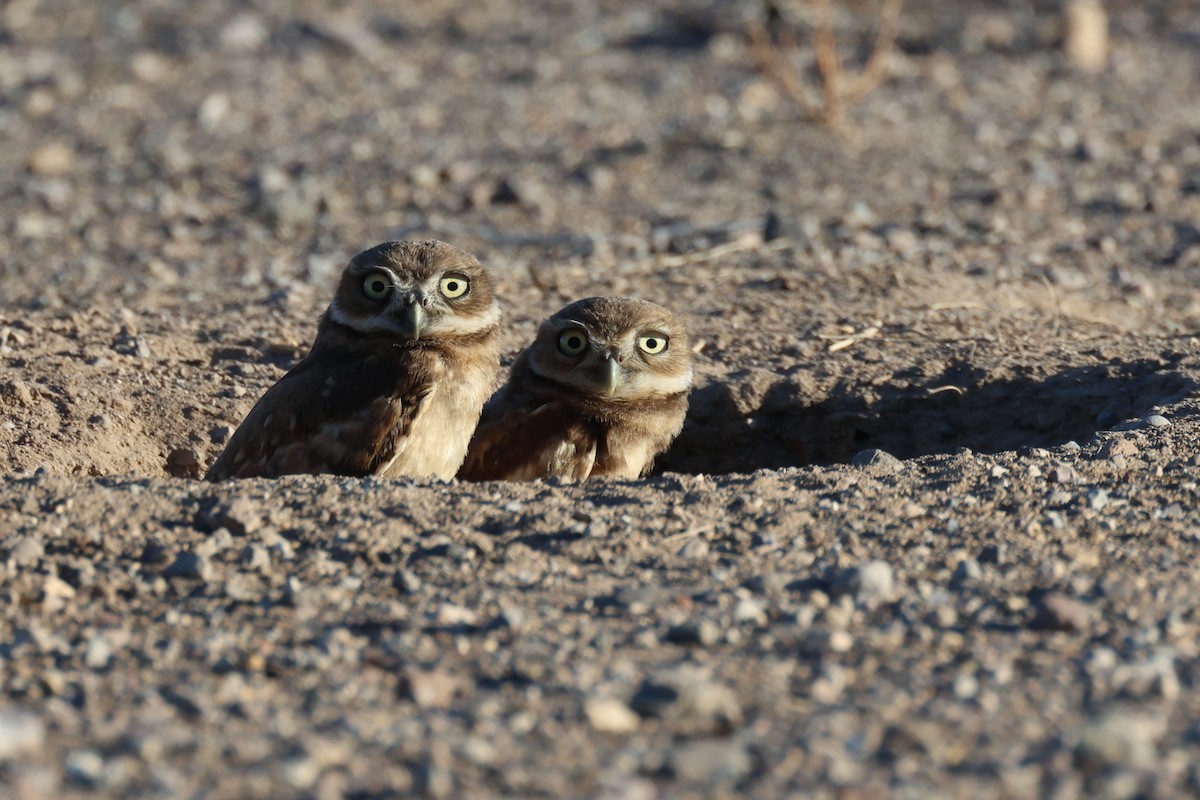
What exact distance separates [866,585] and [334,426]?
2439 mm

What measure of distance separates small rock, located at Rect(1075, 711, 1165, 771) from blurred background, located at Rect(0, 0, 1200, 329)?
4.92 metres

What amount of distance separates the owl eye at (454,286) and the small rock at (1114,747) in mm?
3340

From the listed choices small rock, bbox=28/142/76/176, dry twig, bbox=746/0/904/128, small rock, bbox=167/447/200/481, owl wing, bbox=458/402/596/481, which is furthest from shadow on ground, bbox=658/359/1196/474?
small rock, bbox=28/142/76/176

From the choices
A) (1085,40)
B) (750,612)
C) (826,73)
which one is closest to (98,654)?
(750,612)

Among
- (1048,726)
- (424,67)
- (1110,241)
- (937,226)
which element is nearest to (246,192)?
(424,67)

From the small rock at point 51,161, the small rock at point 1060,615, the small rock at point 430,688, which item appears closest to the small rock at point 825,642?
the small rock at point 1060,615

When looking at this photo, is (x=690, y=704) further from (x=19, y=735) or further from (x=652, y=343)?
(x=652, y=343)

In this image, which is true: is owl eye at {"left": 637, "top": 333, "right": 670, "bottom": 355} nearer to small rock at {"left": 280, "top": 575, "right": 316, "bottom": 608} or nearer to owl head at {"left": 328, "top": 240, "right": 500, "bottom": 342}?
owl head at {"left": 328, "top": 240, "right": 500, "bottom": 342}

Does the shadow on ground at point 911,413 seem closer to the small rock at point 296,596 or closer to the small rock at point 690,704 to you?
the small rock at point 296,596

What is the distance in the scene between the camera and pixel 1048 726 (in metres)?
3.12

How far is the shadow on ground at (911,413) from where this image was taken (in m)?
6.40

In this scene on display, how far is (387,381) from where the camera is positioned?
18.4 feet

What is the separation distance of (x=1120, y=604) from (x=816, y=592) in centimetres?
75

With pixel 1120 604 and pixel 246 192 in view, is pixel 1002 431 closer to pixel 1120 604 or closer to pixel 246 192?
pixel 1120 604
